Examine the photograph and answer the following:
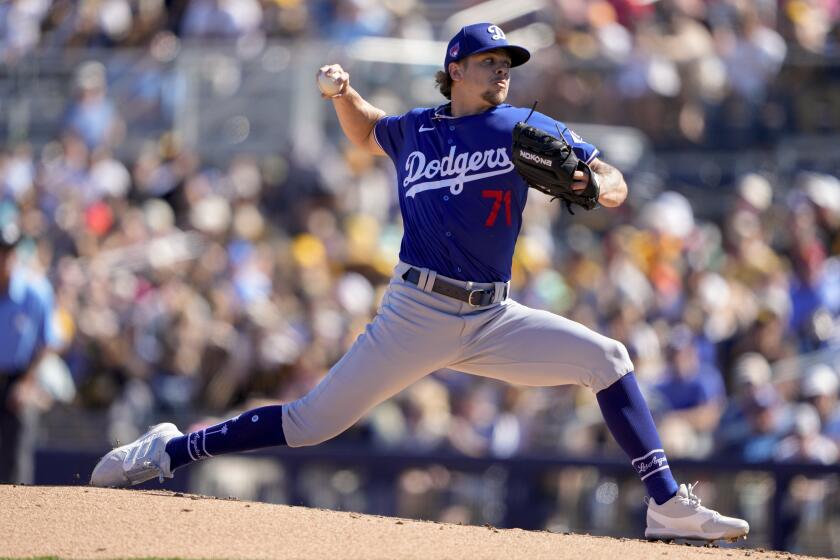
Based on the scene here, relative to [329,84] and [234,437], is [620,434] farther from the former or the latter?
[329,84]

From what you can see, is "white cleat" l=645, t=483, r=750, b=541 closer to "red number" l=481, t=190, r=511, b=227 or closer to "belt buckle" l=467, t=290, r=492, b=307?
"belt buckle" l=467, t=290, r=492, b=307

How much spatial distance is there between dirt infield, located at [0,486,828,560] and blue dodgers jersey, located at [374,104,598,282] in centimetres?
108

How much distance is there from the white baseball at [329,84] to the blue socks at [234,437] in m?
1.32

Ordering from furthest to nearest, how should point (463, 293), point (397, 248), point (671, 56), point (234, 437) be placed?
point (671, 56), point (397, 248), point (234, 437), point (463, 293)

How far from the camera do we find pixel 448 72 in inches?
244

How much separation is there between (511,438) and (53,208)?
17.9 feet

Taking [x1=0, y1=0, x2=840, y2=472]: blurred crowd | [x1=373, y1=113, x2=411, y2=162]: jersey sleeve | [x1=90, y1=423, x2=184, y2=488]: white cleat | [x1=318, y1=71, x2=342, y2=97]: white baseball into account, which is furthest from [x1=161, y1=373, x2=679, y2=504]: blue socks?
[x1=0, y1=0, x2=840, y2=472]: blurred crowd

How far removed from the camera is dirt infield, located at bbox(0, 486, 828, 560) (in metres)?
5.80

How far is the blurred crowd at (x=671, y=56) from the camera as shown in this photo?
1298 cm

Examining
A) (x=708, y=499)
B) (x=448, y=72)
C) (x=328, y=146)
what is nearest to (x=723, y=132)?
(x=328, y=146)

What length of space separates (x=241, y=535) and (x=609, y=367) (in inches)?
63.2

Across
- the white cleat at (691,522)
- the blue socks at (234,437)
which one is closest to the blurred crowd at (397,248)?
the white cleat at (691,522)

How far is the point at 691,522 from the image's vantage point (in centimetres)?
605

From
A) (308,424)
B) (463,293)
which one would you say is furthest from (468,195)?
(308,424)
